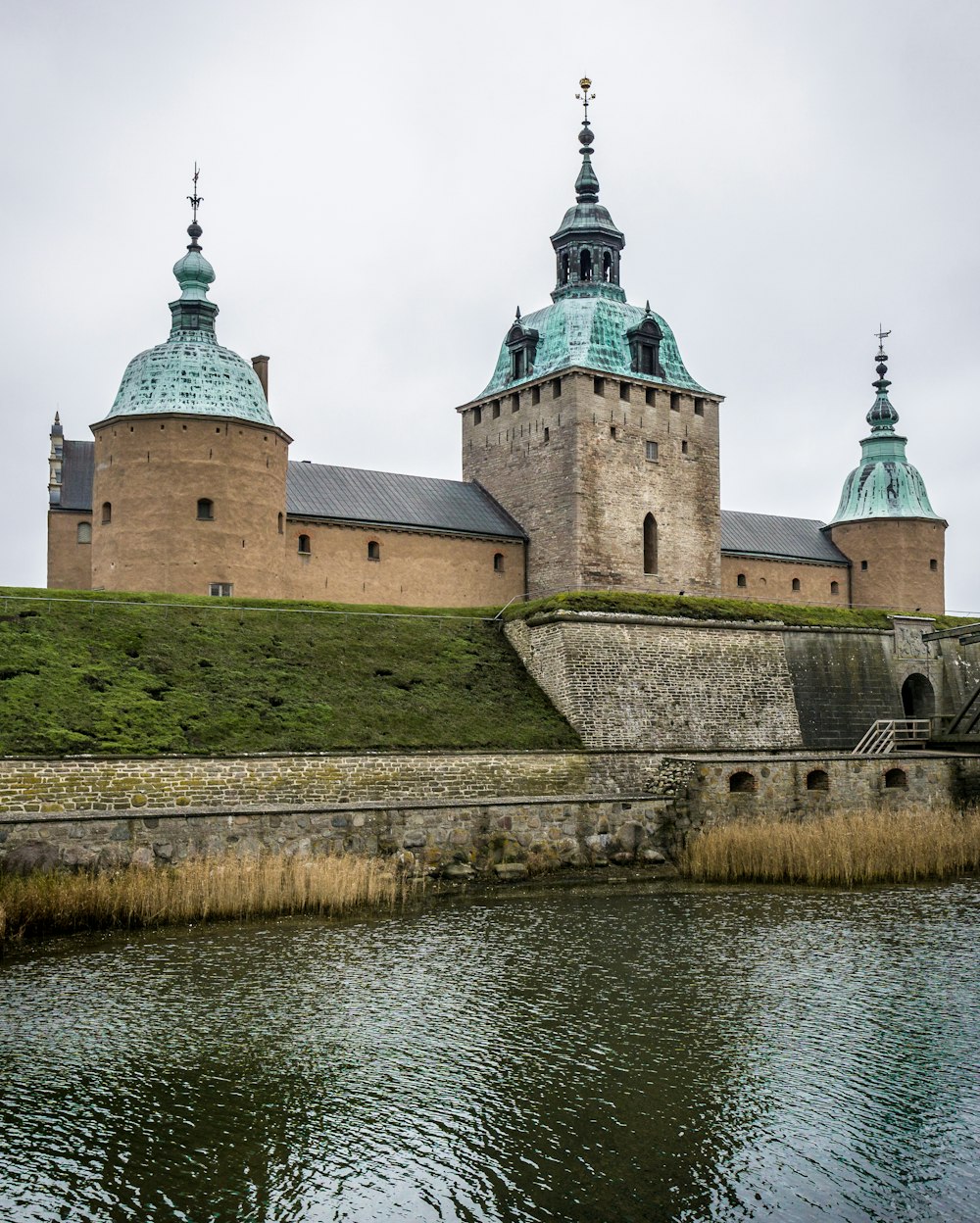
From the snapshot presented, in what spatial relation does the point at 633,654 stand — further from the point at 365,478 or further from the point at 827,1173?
the point at 827,1173

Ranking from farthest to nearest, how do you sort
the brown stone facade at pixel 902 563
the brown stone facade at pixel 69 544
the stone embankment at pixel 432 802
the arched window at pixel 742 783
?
the brown stone facade at pixel 902 563, the brown stone facade at pixel 69 544, the arched window at pixel 742 783, the stone embankment at pixel 432 802

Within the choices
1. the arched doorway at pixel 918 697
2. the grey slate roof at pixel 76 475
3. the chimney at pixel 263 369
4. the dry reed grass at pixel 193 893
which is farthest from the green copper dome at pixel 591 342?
the dry reed grass at pixel 193 893

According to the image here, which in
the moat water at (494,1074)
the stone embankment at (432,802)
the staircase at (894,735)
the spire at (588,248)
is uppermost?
the spire at (588,248)

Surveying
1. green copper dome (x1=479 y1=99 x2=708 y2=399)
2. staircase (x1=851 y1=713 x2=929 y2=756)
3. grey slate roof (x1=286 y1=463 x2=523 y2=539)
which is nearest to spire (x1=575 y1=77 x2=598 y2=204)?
green copper dome (x1=479 y1=99 x2=708 y2=399)

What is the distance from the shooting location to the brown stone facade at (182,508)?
102 ft

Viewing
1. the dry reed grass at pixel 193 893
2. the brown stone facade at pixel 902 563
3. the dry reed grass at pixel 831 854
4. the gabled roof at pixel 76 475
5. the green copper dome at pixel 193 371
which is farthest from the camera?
the brown stone facade at pixel 902 563

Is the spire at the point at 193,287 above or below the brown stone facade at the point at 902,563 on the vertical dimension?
above

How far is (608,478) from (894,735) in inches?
480

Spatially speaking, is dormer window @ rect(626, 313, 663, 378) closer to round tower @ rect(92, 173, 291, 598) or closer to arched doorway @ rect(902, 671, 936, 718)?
arched doorway @ rect(902, 671, 936, 718)

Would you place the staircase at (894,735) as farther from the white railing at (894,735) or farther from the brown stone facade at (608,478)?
the brown stone facade at (608,478)

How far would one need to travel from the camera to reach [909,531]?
47469mm

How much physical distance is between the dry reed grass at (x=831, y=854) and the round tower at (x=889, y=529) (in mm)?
27396

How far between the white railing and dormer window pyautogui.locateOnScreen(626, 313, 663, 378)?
14.2m

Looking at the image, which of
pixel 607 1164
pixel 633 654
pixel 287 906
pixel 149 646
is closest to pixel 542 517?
pixel 633 654
